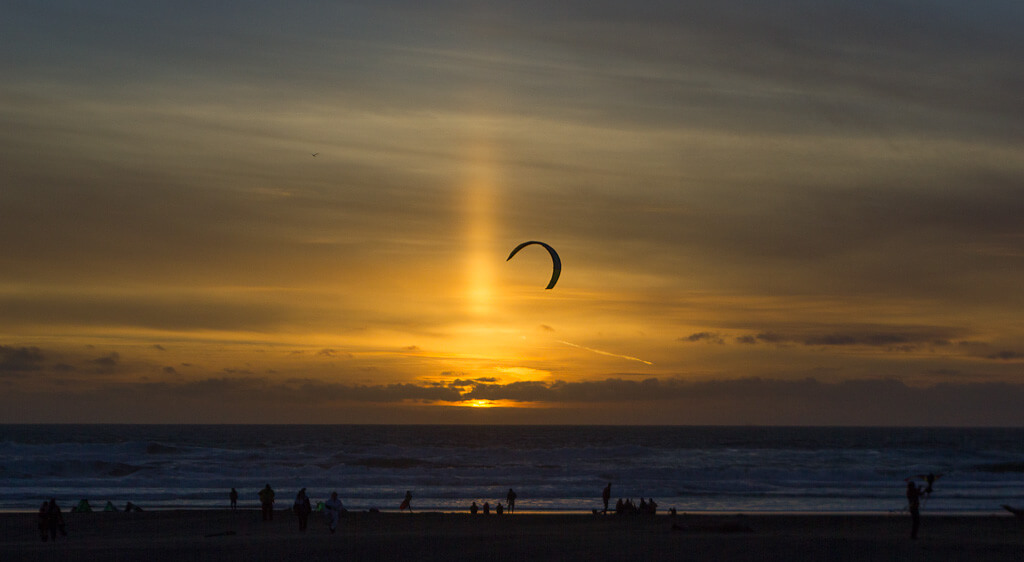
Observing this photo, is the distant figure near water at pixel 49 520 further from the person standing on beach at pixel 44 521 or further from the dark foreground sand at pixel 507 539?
the dark foreground sand at pixel 507 539

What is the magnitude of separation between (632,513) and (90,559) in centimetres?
1820

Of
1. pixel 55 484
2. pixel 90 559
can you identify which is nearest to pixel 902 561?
pixel 90 559

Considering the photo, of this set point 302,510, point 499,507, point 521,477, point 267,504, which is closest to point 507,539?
point 302,510

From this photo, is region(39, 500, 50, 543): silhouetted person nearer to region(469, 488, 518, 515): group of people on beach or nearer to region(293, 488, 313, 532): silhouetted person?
region(293, 488, 313, 532): silhouetted person

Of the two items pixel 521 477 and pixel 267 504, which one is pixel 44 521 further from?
pixel 521 477

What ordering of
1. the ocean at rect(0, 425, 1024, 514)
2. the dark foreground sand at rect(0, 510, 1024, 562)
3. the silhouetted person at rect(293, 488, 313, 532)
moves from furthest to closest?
the ocean at rect(0, 425, 1024, 514), the silhouetted person at rect(293, 488, 313, 532), the dark foreground sand at rect(0, 510, 1024, 562)

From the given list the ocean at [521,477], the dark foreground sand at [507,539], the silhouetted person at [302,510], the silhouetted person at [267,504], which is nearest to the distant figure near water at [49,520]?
the dark foreground sand at [507,539]

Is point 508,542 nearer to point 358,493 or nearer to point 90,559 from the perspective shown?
point 90,559

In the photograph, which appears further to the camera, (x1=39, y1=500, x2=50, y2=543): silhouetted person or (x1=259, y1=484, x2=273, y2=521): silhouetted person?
(x1=259, y1=484, x2=273, y2=521): silhouetted person

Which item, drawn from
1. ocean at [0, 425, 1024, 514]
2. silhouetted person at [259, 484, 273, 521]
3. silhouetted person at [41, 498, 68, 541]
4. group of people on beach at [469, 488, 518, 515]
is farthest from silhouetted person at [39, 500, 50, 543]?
ocean at [0, 425, 1024, 514]

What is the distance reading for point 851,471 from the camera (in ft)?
225

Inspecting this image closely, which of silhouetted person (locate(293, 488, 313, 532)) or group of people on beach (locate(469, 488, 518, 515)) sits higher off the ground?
silhouetted person (locate(293, 488, 313, 532))

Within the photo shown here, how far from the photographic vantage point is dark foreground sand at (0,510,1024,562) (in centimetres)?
2105

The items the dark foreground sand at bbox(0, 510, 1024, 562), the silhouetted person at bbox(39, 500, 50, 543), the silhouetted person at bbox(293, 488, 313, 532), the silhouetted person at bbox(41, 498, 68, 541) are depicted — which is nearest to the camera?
the dark foreground sand at bbox(0, 510, 1024, 562)
